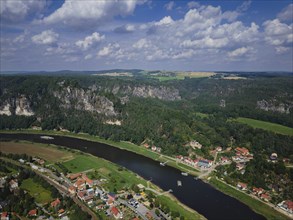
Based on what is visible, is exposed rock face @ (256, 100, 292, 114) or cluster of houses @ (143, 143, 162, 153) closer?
cluster of houses @ (143, 143, 162, 153)

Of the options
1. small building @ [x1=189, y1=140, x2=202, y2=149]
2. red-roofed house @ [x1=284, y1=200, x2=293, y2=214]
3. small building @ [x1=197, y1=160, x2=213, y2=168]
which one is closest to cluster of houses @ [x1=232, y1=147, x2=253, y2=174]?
small building @ [x1=197, y1=160, x2=213, y2=168]

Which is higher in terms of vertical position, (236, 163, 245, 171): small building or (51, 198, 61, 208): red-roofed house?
(51, 198, 61, 208): red-roofed house

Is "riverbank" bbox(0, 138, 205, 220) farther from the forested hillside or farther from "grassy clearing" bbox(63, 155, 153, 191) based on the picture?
the forested hillside

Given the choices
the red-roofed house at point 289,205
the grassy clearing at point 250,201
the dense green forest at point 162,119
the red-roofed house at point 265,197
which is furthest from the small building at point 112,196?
the red-roofed house at point 289,205

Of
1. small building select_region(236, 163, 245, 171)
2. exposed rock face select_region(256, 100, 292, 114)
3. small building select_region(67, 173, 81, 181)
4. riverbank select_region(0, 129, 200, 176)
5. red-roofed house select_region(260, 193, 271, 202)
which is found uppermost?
exposed rock face select_region(256, 100, 292, 114)

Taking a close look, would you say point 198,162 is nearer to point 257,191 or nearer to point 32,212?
point 257,191

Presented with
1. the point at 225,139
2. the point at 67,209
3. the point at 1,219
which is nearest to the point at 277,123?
the point at 225,139

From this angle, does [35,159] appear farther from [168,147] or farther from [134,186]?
[168,147]

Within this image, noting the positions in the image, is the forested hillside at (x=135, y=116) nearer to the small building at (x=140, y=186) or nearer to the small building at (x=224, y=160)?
the small building at (x=224, y=160)
